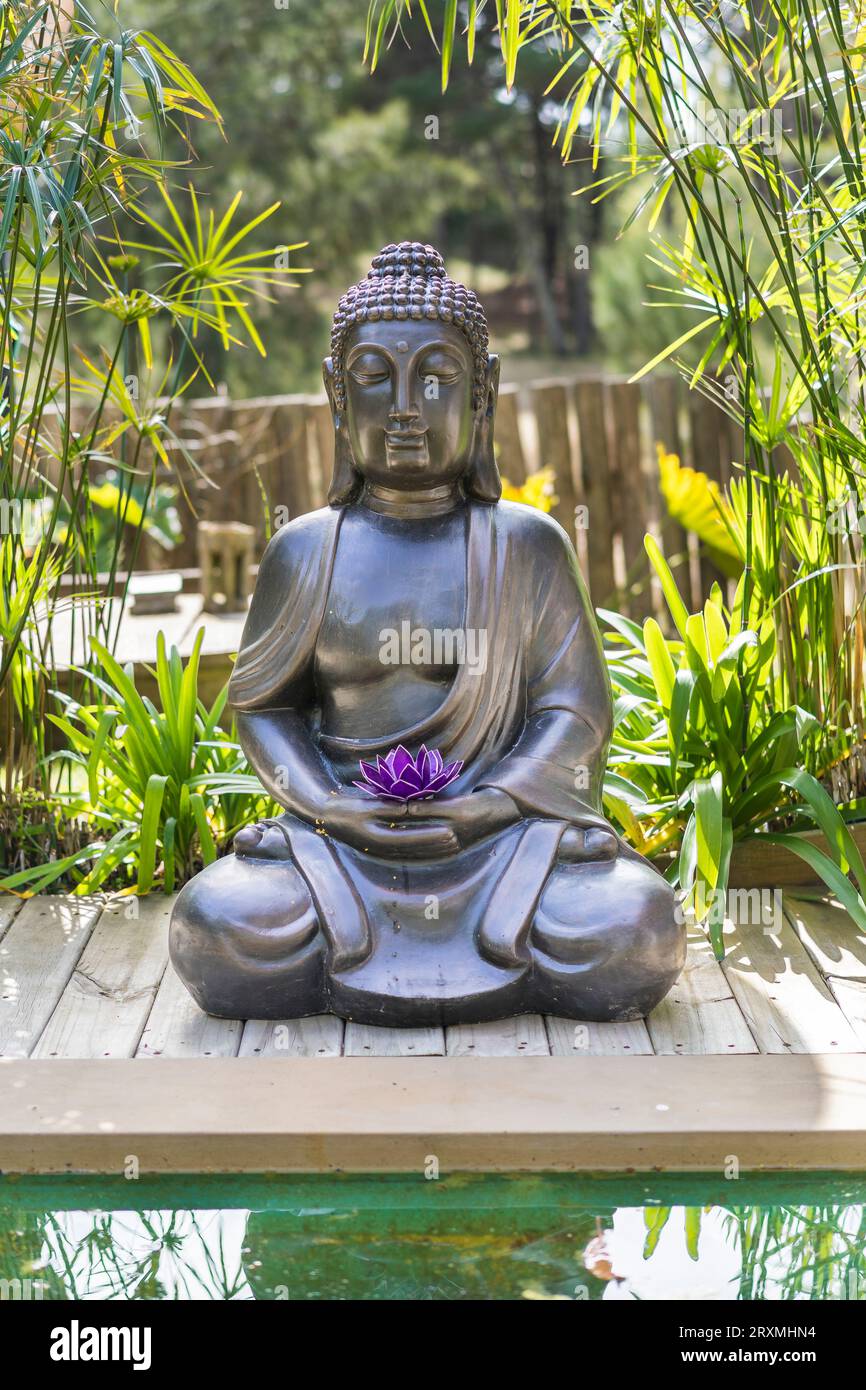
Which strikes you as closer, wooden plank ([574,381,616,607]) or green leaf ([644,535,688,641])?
green leaf ([644,535,688,641])

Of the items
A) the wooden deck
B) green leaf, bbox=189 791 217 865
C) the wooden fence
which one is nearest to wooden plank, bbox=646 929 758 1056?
the wooden deck

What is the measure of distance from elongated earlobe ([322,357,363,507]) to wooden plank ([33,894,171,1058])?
1193mm

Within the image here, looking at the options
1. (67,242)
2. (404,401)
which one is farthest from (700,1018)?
(67,242)

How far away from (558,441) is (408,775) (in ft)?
13.4

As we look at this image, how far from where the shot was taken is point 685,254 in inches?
163

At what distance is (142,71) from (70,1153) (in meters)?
2.41

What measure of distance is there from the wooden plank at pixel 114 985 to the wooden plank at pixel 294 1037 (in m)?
0.25

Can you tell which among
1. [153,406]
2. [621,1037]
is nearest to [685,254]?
[153,406]

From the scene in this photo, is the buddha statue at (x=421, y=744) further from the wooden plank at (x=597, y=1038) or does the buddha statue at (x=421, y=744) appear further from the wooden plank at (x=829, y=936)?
the wooden plank at (x=829, y=936)

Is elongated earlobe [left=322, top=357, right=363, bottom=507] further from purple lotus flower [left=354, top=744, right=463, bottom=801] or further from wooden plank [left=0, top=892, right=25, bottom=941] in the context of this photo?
wooden plank [left=0, top=892, right=25, bottom=941]

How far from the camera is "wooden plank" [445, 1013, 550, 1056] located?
11.0 ft

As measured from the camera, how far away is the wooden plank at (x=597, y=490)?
Answer: 23.8 ft

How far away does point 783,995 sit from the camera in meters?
3.63

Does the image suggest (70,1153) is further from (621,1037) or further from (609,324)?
(609,324)
